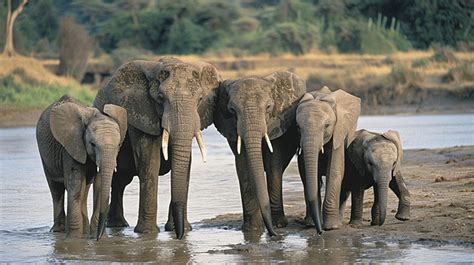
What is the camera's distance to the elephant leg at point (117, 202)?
1402cm

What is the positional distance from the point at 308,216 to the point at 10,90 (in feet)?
80.4

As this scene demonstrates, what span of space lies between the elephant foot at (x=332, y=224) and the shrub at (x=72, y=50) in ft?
100

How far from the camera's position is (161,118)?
12.9m

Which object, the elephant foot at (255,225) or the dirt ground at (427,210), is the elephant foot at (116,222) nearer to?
the dirt ground at (427,210)

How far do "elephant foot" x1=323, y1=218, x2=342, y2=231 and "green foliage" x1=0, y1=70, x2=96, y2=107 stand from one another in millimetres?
23680

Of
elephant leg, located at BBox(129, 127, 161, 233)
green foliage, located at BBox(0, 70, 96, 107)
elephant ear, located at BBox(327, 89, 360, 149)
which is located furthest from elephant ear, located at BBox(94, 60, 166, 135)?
green foliage, located at BBox(0, 70, 96, 107)

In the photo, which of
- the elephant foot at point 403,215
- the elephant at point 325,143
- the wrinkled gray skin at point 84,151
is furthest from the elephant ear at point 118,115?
the elephant foot at point 403,215

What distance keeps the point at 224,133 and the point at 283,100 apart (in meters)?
0.71

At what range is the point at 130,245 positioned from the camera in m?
12.4

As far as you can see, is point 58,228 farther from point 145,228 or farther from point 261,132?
point 261,132

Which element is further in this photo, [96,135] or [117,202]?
[117,202]

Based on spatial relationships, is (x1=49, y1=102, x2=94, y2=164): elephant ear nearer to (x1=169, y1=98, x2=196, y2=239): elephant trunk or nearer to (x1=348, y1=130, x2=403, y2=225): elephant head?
(x1=169, y1=98, x2=196, y2=239): elephant trunk

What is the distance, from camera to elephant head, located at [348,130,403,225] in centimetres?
1231

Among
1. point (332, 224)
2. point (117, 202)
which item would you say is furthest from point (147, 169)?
point (332, 224)
